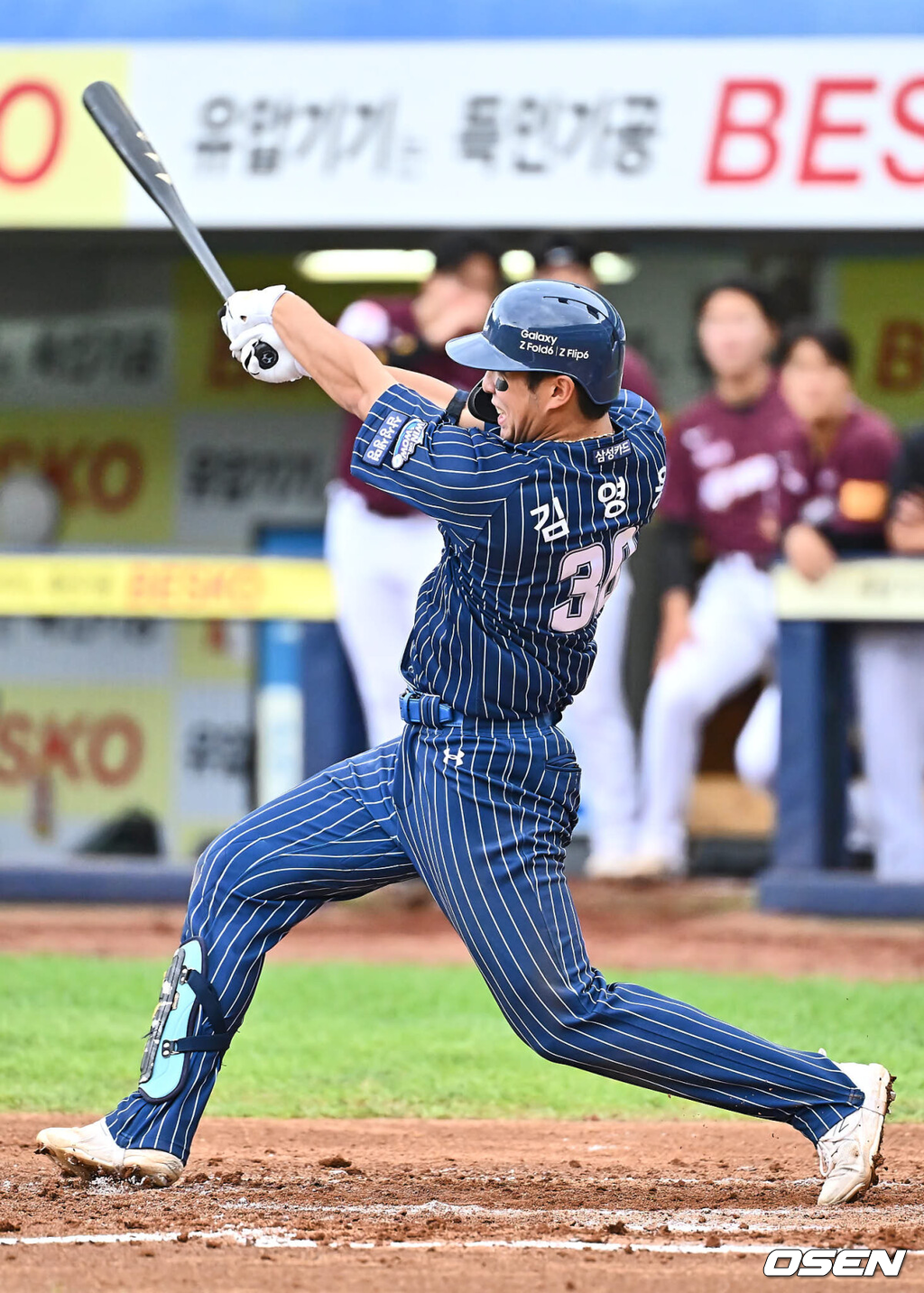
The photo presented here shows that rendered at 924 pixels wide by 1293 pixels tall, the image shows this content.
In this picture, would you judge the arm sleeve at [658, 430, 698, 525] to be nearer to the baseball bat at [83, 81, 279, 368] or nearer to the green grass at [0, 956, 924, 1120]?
the green grass at [0, 956, 924, 1120]

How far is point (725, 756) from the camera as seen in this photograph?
8.87 meters

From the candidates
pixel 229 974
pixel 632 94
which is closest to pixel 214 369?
pixel 632 94

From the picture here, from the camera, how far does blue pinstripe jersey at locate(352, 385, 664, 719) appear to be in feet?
11.3

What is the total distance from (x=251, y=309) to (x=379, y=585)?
12.7 ft

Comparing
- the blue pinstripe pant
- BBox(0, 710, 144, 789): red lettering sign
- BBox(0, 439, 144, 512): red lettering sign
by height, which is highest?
BBox(0, 439, 144, 512): red lettering sign

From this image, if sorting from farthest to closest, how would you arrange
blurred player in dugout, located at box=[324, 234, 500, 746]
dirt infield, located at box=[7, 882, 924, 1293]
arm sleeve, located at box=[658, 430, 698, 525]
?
arm sleeve, located at box=[658, 430, 698, 525] < blurred player in dugout, located at box=[324, 234, 500, 746] < dirt infield, located at box=[7, 882, 924, 1293]

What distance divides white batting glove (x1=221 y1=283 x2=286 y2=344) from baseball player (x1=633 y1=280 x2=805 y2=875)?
4.19 m

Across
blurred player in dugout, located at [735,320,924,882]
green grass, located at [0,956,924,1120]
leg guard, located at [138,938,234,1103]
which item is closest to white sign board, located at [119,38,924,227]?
blurred player in dugout, located at [735,320,924,882]

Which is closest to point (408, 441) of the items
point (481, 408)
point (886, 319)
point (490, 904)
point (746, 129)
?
point (481, 408)

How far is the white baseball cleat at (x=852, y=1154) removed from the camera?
11.7 feet

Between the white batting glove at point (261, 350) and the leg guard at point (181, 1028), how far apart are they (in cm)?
100

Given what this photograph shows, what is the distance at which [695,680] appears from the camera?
7.71 metres

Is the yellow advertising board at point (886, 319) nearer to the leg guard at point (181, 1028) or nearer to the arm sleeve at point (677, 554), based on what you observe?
the arm sleeve at point (677, 554)

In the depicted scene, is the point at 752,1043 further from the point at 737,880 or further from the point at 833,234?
the point at 833,234
